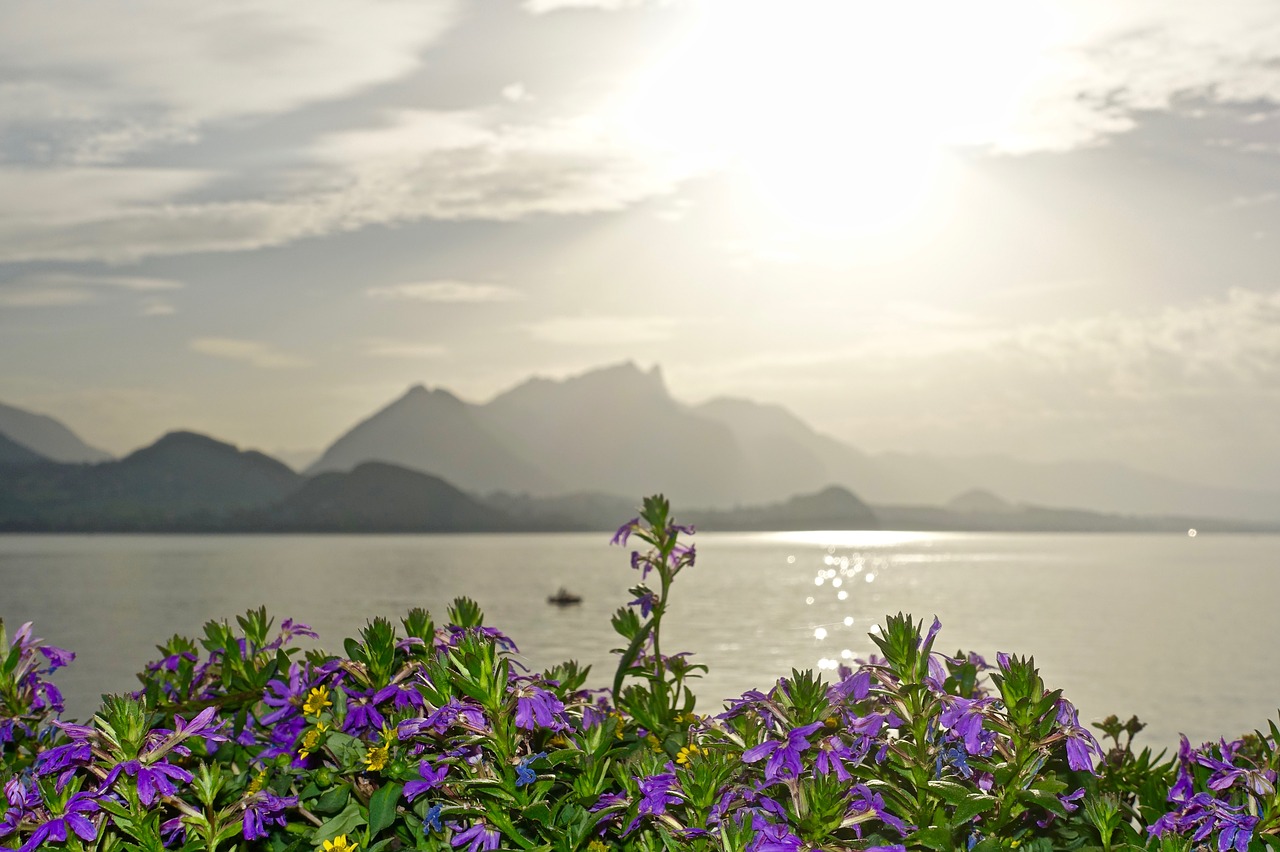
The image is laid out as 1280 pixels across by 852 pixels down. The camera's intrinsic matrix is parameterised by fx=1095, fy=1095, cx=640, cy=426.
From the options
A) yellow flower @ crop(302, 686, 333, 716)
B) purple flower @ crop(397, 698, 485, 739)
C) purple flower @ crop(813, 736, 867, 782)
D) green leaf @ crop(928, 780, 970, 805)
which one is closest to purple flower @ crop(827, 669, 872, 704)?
purple flower @ crop(813, 736, 867, 782)

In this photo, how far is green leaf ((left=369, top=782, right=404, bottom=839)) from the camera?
3797mm

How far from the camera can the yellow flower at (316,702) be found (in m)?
4.19

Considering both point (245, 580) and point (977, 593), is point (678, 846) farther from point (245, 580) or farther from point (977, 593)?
point (245, 580)

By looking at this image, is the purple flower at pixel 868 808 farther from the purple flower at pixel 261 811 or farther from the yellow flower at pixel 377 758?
the purple flower at pixel 261 811

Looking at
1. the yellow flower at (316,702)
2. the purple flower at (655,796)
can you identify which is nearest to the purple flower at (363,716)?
the yellow flower at (316,702)

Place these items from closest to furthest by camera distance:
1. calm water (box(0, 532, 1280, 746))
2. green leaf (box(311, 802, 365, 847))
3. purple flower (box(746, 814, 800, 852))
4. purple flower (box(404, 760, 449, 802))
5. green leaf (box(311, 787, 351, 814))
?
purple flower (box(746, 814, 800, 852)) → purple flower (box(404, 760, 449, 802)) → green leaf (box(311, 802, 365, 847)) → green leaf (box(311, 787, 351, 814)) → calm water (box(0, 532, 1280, 746))

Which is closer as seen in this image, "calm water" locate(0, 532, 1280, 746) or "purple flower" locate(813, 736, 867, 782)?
"purple flower" locate(813, 736, 867, 782)

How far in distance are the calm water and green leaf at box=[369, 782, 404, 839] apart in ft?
2.17

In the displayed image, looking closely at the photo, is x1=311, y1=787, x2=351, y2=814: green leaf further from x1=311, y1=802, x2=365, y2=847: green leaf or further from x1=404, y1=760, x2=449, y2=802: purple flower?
x1=404, y1=760, x2=449, y2=802: purple flower

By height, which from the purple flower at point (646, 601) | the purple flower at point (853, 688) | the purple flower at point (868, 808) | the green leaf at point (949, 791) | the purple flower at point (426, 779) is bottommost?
the purple flower at point (426, 779)

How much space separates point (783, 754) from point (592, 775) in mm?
714

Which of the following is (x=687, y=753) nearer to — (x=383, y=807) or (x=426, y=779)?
(x=426, y=779)

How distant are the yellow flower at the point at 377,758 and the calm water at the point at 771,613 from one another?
0.61m

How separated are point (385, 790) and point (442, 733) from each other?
0.93 ft
